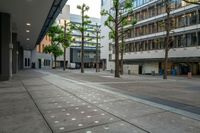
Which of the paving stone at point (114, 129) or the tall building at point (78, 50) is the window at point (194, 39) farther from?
the tall building at point (78, 50)

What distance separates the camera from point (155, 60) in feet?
127


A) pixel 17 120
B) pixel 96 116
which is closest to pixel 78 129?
pixel 96 116

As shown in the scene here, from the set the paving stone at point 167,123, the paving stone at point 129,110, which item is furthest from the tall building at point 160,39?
the paving stone at point 167,123

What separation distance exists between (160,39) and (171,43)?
2.63 m

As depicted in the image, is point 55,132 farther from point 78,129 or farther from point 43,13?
point 43,13

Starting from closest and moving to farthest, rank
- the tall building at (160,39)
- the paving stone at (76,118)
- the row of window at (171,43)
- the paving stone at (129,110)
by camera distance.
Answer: the paving stone at (76,118) → the paving stone at (129,110) → the row of window at (171,43) → the tall building at (160,39)

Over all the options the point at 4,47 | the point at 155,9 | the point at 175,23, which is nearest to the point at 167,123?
the point at 4,47

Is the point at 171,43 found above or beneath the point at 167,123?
above

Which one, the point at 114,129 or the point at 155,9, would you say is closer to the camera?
the point at 114,129

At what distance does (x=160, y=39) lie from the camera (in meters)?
37.9

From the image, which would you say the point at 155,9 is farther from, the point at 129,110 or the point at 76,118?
the point at 76,118

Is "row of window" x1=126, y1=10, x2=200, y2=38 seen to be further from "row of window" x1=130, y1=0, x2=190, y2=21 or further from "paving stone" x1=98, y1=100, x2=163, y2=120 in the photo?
"paving stone" x1=98, y1=100, x2=163, y2=120

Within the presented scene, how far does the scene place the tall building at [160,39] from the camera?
104 feet

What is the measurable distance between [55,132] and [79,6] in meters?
34.0
